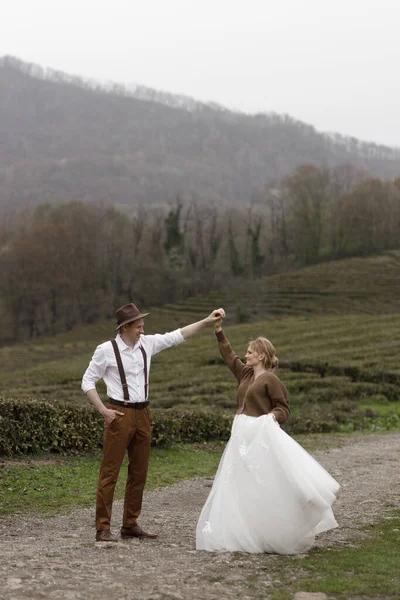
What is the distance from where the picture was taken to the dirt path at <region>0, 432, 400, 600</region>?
6.16m

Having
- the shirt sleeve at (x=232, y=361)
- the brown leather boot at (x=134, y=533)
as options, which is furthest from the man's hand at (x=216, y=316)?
the brown leather boot at (x=134, y=533)

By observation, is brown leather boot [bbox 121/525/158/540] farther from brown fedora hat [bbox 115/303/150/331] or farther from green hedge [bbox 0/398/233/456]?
green hedge [bbox 0/398/233/456]

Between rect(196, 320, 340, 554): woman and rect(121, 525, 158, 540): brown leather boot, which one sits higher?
rect(196, 320, 340, 554): woman

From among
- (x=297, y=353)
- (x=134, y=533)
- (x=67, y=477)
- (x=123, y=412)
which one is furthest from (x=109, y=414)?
(x=297, y=353)

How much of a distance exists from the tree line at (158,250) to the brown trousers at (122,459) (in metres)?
77.0

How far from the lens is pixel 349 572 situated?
692cm

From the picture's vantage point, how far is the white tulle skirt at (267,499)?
7.70m

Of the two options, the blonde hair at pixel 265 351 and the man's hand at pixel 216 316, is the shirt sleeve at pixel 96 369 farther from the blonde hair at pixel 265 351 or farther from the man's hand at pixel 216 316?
the blonde hair at pixel 265 351

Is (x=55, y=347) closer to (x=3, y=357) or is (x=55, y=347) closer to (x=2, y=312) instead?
(x=3, y=357)

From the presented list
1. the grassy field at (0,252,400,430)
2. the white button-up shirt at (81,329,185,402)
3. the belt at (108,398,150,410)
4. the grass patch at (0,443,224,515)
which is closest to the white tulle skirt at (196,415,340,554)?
the belt at (108,398,150,410)

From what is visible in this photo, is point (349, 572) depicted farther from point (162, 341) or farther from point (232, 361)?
point (162, 341)

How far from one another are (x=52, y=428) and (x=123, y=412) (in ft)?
21.0

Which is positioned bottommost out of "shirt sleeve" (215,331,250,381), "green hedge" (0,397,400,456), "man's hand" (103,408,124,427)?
"green hedge" (0,397,400,456)

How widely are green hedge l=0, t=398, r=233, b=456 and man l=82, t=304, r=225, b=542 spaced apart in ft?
17.8
